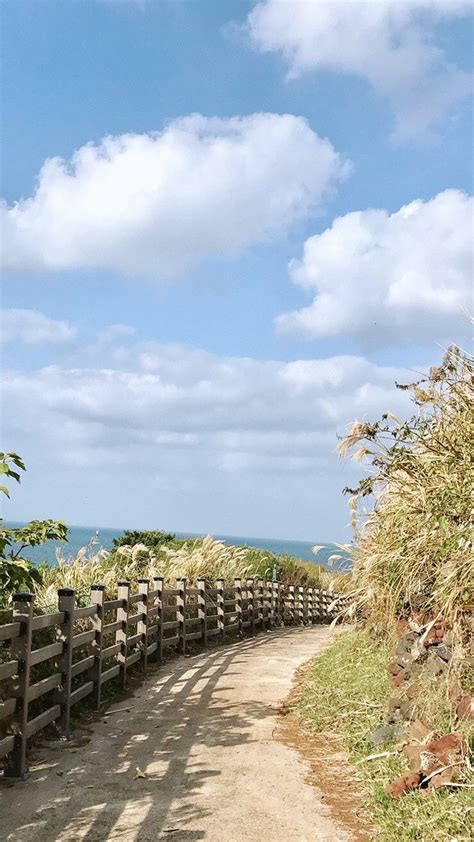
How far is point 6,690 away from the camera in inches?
260

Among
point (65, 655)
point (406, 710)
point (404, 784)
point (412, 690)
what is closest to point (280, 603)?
point (65, 655)

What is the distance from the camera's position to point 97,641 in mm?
9086

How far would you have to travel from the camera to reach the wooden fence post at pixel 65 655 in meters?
7.73

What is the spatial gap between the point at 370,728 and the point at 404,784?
183cm

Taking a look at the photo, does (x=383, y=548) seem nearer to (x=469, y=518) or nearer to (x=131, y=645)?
(x=469, y=518)

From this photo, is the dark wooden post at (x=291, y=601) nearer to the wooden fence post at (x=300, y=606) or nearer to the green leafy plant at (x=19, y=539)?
the wooden fence post at (x=300, y=606)

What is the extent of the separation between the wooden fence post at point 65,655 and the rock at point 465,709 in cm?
393

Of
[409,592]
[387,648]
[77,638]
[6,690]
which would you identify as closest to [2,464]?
[6,690]

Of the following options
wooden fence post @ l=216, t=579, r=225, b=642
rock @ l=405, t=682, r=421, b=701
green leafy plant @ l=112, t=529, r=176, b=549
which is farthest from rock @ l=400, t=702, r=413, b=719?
green leafy plant @ l=112, t=529, r=176, b=549

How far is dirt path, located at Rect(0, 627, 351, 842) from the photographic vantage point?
210 inches

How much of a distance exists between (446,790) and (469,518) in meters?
2.30

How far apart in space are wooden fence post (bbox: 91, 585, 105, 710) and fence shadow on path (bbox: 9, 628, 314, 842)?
1.39ft

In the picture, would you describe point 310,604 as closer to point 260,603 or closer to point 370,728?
point 260,603

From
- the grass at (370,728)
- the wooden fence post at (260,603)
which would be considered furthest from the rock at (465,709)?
the wooden fence post at (260,603)
